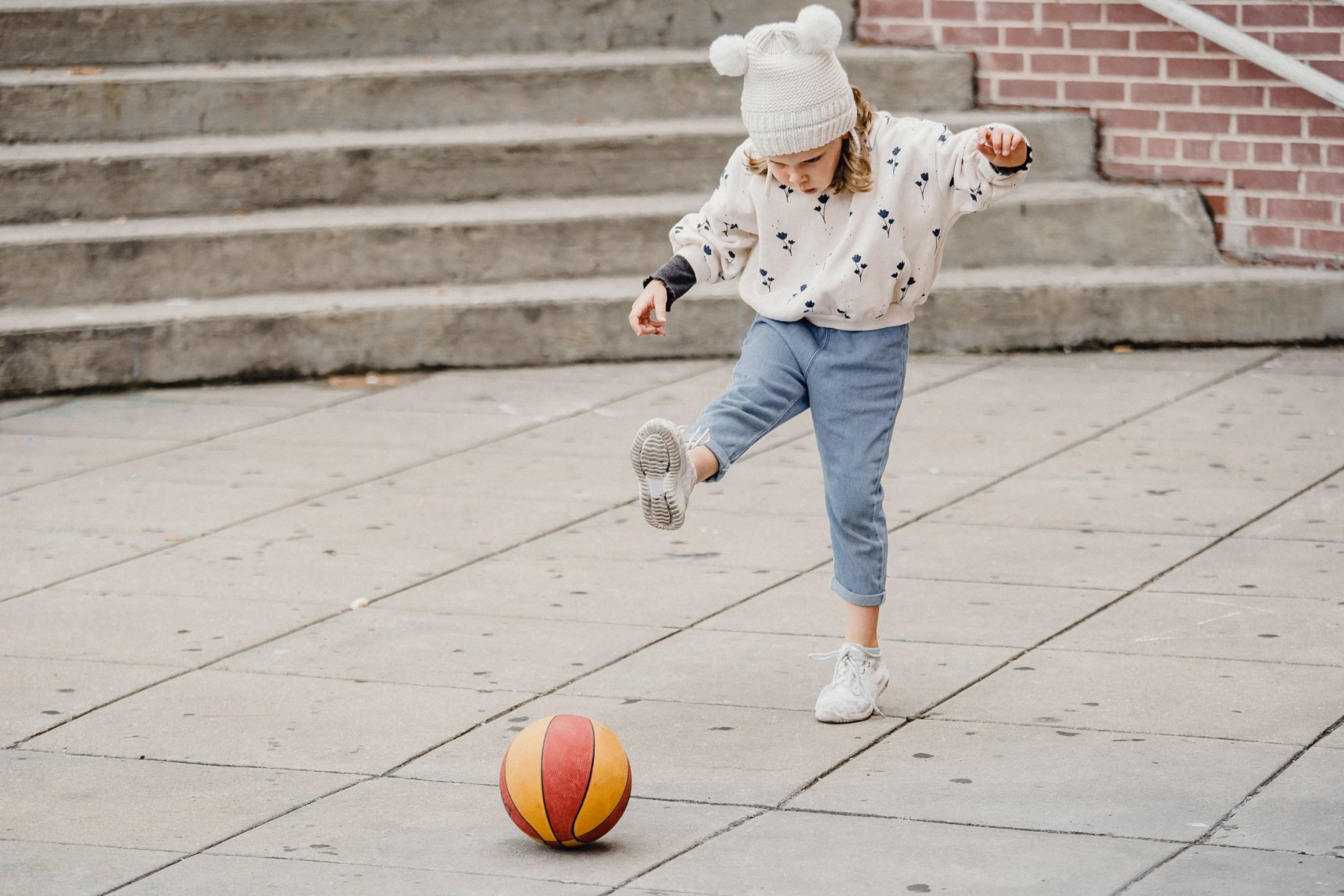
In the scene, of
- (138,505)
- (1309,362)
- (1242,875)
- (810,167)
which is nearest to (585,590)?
(810,167)

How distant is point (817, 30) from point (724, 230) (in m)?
0.58

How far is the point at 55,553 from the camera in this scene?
19.9 ft

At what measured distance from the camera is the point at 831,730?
14.5 ft

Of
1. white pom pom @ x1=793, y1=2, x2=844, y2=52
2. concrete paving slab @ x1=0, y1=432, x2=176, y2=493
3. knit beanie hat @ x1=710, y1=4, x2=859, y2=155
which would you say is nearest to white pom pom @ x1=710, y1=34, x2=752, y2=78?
knit beanie hat @ x1=710, y1=4, x2=859, y2=155

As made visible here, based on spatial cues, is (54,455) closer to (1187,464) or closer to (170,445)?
(170,445)

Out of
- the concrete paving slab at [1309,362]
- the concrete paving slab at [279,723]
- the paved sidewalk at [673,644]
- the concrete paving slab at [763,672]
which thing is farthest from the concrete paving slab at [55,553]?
the concrete paving slab at [1309,362]

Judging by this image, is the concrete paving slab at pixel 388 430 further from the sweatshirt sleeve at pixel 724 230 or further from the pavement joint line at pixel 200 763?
the pavement joint line at pixel 200 763

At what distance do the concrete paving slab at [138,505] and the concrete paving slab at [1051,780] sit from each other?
2.91 meters

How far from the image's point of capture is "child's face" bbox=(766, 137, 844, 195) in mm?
4324

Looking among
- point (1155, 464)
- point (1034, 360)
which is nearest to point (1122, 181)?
point (1034, 360)

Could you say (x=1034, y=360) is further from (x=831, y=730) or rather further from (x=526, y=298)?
(x=831, y=730)

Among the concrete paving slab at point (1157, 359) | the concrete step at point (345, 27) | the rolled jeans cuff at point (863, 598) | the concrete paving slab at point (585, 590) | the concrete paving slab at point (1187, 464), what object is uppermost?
the concrete step at point (345, 27)

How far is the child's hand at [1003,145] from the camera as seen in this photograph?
416 centimetres

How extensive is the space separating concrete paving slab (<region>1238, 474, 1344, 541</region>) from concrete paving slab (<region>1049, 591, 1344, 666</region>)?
0.63 meters
